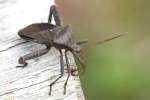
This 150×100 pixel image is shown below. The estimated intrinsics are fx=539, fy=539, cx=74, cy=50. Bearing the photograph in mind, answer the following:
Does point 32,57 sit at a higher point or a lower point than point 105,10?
lower

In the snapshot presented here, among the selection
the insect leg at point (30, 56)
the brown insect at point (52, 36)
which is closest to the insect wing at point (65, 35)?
the brown insect at point (52, 36)

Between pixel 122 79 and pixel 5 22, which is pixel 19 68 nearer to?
pixel 5 22

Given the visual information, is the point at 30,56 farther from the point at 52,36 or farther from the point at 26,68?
the point at 52,36

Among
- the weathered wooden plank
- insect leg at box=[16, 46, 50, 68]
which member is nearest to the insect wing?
the weathered wooden plank

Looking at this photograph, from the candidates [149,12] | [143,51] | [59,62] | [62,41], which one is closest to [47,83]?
[59,62]

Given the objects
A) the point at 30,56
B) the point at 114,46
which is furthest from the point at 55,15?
the point at 114,46
